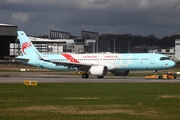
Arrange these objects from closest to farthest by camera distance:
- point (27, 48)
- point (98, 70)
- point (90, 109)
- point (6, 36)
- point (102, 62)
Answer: point (90, 109), point (98, 70), point (102, 62), point (27, 48), point (6, 36)

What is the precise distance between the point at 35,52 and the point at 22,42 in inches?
144

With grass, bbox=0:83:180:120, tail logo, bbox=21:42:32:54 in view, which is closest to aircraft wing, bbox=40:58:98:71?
tail logo, bbox=21:42:32:54

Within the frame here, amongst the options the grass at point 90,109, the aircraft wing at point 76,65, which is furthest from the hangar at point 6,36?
the grass at point 90,109

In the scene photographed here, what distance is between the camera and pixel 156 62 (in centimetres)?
5600

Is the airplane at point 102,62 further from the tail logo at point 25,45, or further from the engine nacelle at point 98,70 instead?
the tail logo at point 25,45

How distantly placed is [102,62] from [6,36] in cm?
8035

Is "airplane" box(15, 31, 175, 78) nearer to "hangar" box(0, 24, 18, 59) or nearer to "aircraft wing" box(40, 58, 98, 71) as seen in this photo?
"aircraft wing" box(40, 58, 98, 71)

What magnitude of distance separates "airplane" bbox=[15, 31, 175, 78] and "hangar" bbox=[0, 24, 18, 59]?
6383cm

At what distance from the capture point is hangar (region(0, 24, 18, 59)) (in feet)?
414

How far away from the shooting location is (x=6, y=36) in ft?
435

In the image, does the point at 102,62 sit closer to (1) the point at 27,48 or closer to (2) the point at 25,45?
(1) the point at 27,48

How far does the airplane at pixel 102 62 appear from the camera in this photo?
184 feet

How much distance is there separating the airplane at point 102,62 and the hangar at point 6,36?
209ft

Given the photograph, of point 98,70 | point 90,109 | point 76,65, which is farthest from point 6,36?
point 90,109
